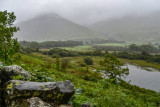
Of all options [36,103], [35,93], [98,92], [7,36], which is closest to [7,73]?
[35,93]

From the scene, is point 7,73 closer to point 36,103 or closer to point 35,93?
point 35,93

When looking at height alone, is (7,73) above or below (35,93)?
above

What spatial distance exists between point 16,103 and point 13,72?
80.2 inches

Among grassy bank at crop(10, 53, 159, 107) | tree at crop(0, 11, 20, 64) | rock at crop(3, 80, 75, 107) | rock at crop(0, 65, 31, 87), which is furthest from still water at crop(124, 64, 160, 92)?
rock at crop(0, 65, 31, 87)

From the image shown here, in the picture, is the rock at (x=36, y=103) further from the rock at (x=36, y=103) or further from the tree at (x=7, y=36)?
the tree at (x=7, y=36)

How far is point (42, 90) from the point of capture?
15.6 feet

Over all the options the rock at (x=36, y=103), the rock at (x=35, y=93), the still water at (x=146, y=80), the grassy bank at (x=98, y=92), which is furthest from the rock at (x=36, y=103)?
the still water at (x=146, y=80)

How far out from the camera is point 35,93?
4.65 m

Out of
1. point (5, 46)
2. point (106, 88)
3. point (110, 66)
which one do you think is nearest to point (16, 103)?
point (106, 88)

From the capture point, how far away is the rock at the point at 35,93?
4.54m

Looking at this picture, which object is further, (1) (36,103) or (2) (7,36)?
(2) (7,36)

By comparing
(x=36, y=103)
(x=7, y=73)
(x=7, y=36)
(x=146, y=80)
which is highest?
(x=7, y=36)

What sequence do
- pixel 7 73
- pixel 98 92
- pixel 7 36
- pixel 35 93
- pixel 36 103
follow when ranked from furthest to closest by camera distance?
pixel 7 36, pixel 98 92, pixel 7 73, pixel 35 93, pixel 36 103

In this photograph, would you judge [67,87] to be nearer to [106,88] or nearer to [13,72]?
[13,72]
